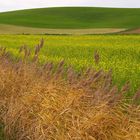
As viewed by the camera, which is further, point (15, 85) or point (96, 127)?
point (15, 85)

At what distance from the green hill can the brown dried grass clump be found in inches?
2451

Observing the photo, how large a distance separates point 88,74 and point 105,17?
75.1 m

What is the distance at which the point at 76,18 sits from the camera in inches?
3187

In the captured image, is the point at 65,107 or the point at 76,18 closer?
the point at 65,107

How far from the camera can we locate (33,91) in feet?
22.4

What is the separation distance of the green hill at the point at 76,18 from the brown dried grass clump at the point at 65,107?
204 feet

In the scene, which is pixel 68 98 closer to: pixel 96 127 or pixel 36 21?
pixel 96 127

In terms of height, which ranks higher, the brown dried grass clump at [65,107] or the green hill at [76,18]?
the green hill at [76,18]

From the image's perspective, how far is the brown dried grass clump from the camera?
5.24m

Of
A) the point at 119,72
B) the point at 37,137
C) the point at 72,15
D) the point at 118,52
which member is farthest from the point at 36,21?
the point at 37,137

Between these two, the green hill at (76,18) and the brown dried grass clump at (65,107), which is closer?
the brown dried grass clump at (65,107)

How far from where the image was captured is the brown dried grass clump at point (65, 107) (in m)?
5.24

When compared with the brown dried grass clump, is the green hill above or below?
above

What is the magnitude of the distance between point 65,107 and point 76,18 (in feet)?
248
